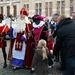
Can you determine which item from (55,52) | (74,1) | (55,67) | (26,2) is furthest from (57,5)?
(55,52)

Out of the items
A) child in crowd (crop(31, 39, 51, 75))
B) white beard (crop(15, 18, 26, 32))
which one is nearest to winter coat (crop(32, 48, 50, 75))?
child in crowd (crop(31, 39, 51, 75))

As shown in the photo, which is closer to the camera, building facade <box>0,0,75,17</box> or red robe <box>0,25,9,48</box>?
red robe <box>0,25,9,48</box>

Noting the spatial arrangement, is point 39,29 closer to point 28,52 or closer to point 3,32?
point 28,52

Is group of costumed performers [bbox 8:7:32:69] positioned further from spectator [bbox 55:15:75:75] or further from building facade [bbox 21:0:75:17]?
building facade [bbox 21:0:75:17]

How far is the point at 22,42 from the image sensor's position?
24.3ft

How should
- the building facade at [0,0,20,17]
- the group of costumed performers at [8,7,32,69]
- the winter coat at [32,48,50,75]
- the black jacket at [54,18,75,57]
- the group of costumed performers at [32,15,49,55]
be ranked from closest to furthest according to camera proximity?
the black jacket at [54,18,75,57] < the winter coat at [32,48,50,75] < the group of costumed performers at [32,15,49,55] < the group of costumed performers at [8,7,32,69] < the building facade at [0,0,20,17]

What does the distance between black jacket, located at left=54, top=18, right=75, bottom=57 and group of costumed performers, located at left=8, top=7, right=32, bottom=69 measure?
2.05 meters

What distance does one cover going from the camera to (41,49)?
570cm

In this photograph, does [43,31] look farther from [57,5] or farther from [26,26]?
[57,5]

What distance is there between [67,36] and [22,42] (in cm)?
253

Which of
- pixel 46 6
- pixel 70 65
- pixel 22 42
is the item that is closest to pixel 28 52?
pixel 22 42

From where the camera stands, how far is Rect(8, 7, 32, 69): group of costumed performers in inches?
290

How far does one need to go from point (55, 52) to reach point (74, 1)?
87.3 ft

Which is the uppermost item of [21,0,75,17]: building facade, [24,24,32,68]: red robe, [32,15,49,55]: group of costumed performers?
[21,0,75,17]: building facade
